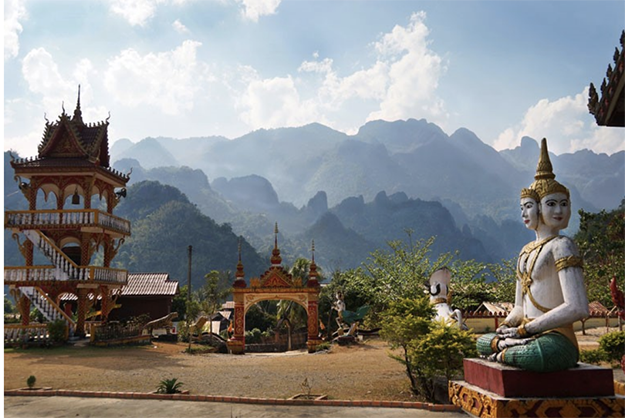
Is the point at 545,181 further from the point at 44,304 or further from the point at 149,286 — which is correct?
the point at 149,286

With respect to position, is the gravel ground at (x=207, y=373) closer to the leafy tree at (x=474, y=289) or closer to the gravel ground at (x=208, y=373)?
the gravel ground at (x=208, y=373)

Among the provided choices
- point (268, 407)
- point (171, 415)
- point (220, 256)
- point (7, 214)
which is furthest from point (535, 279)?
point (220, 256)

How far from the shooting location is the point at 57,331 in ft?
69.3

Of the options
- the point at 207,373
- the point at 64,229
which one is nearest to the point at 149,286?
the point at 64,229

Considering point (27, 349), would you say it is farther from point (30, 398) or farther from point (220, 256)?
point (220, 256)

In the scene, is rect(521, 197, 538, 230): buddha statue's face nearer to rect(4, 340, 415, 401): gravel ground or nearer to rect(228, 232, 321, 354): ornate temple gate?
rect(4, 340, 415, 401): gravel ground

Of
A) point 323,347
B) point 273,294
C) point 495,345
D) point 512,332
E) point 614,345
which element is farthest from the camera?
point 273,294

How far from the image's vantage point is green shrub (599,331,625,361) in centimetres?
1264

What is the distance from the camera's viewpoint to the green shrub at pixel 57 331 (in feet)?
69.0

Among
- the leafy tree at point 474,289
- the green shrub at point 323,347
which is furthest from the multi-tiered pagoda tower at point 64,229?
the leafy tree at point 474,289

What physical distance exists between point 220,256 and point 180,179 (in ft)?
295

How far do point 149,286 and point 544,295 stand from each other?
28.8 meters

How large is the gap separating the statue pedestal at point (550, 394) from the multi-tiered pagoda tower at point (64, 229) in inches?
769

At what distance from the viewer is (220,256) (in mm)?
92625
